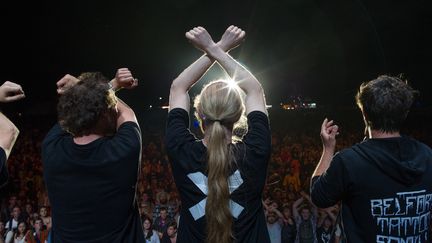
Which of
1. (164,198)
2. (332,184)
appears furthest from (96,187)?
(164,198)

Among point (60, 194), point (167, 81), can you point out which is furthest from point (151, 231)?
point (167, 81)

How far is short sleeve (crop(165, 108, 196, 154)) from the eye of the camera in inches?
68.7

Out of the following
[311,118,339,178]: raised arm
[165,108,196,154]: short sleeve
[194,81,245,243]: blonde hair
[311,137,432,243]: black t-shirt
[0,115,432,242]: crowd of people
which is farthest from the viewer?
[0,115,432,242]: crowd of people

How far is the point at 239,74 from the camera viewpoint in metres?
1.84

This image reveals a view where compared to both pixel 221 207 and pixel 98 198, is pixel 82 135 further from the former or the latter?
pixel 221 207

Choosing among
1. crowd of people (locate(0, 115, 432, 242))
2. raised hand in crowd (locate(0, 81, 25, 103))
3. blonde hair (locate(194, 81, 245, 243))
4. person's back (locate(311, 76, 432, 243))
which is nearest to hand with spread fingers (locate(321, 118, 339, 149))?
person's back (locate(311, 76, 432, 243))

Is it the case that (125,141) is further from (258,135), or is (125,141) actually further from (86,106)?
(258,135)

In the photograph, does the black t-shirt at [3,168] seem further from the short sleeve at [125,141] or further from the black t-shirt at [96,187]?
the short sleeve at [125,141]

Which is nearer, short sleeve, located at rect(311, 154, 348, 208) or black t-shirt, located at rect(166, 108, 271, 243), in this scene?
black t-shirt, located at rect(166, 108, 271, 243)

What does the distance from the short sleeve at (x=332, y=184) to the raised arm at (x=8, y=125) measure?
1324mm

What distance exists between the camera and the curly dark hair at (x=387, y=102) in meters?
1.89

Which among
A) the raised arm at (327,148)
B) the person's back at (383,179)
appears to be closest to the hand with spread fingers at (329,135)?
the raised arm at (327,148)

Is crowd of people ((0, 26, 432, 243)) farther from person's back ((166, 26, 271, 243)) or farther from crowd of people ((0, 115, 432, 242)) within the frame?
crowd of people ((0, 115, 432, 242))

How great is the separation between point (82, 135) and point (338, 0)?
1789 centimetres
